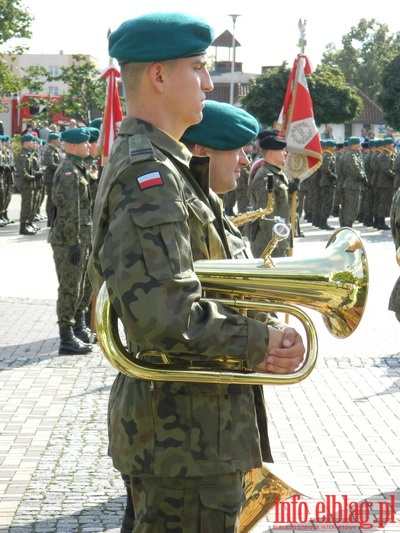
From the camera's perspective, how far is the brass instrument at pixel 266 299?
291 centimetres

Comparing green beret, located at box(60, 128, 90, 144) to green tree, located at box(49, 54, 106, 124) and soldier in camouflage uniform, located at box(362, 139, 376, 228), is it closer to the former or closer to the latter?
soldier in camouflage uniform, located at box(362, 139, 376, 228)

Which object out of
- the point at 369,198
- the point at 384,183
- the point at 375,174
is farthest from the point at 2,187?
the point at 384,183

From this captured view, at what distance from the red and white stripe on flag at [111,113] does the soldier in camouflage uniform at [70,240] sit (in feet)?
3.72

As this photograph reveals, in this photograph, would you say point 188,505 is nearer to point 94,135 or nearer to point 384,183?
point 94,135

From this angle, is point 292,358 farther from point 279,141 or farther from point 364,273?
point 279,141

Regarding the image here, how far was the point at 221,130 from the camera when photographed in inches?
168

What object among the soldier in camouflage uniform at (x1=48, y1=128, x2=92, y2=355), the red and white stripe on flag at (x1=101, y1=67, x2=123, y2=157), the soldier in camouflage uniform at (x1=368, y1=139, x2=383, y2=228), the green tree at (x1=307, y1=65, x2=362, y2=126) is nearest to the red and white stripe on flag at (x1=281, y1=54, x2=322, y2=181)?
the red and white stripe on flag at (x1=101, y1=67, x2=123, y2=157)

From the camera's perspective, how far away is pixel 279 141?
11859mm

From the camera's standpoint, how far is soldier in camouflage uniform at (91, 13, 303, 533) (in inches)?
109

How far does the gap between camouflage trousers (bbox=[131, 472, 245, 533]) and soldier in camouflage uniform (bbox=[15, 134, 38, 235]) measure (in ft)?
64.9

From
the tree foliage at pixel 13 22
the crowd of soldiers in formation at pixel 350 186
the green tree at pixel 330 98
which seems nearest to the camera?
the crowd of soldiers in formation at pixel 350 186

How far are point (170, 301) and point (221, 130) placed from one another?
166cm

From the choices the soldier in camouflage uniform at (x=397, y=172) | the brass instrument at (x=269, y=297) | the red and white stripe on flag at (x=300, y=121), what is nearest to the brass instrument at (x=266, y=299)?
the brass instrument at (x=269, y=297)

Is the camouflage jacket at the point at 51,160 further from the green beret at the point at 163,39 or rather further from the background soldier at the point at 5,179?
the green beret at the point at 163,39
